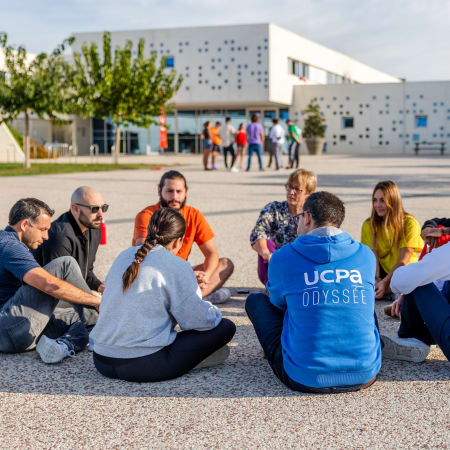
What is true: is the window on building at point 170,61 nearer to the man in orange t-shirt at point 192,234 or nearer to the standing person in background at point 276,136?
the standing person in background at point 276,136

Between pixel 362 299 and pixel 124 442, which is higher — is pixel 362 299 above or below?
above

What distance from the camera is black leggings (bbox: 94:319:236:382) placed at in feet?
12.9

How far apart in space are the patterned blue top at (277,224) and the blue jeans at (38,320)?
202 centimetres

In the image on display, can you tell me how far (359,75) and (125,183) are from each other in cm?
4866

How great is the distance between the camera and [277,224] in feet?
20.4

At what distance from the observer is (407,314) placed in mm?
4461

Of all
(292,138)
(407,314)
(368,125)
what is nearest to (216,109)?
(368,125)

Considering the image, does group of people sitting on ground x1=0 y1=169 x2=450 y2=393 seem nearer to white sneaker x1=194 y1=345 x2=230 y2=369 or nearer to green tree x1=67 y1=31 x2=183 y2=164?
white sneaker x1=194 y1=345 x2=230 y2=369

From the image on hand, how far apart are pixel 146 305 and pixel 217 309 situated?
0.56 metres

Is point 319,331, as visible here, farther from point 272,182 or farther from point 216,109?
point 216,109

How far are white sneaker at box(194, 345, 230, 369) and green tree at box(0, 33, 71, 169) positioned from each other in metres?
22.6

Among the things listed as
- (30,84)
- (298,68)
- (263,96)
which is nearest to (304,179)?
(30,84)

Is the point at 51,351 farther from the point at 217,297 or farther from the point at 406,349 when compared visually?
the point at 406,349

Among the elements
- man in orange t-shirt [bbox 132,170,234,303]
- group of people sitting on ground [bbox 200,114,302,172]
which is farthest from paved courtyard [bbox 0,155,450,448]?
group of people sitting on ground [bbox 200,114,302,172]
